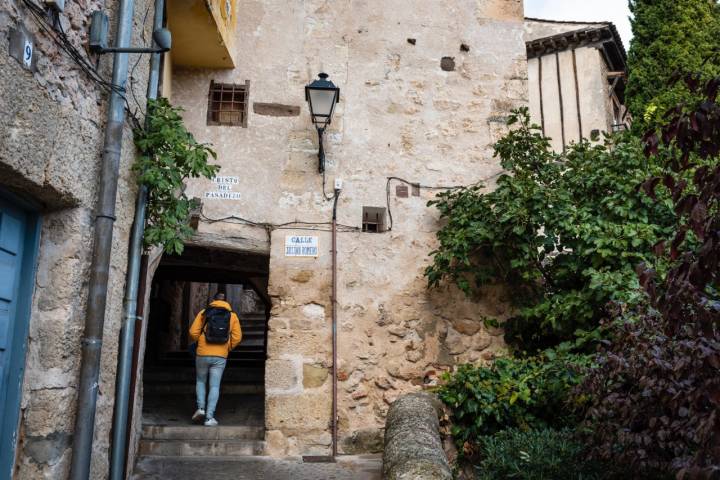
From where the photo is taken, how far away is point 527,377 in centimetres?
487

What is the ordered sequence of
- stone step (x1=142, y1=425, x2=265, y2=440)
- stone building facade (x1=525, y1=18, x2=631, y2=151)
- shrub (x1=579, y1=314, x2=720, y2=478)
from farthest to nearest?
stone building facade (x1=525, y1=18, x2=631, y2=151)
stone step (x1=142, y1=425, x2=265, y2=440)
shrub (x1=579, y1=314, x2=720, y2=478)

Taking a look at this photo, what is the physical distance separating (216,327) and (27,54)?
135 inches

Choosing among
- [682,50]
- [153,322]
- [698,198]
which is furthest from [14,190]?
[682,50]

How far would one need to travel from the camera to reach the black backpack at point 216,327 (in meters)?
5.80

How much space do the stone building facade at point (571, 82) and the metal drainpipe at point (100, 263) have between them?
29.1 ft

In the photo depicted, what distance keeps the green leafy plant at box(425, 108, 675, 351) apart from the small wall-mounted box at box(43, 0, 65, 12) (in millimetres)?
3662

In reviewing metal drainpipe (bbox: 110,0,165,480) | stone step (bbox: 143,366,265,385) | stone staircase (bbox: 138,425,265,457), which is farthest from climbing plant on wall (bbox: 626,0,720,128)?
metal drainpipe (bbox: 110,0,165,480)

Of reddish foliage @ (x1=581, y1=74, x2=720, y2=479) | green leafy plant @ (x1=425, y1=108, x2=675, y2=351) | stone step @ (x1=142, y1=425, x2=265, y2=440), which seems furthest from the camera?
stone step @ (x1=142, y1=425, x2=265, y2=440)

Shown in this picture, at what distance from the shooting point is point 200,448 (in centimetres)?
531

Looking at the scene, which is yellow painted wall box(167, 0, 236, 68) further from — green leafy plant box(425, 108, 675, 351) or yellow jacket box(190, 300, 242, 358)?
green leafy plant box(425, 108, 675, 351)

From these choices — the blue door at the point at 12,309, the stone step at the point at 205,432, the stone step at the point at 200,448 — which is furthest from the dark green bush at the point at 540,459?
the blue door at the point at 12,309

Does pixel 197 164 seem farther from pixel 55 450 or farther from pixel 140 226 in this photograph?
pixel 55 450

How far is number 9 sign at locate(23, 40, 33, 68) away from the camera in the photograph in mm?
2762

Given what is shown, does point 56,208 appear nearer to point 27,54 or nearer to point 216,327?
point 27,54
